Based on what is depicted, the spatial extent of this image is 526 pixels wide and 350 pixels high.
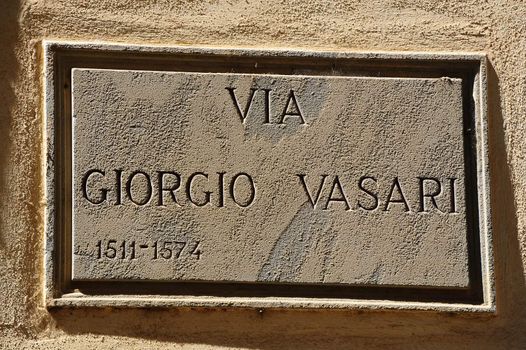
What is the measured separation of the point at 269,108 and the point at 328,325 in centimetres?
77

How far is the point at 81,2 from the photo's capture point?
428 centimetres

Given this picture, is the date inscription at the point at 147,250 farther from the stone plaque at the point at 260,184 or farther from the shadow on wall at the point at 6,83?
the shadow on wall at the point at 6,83

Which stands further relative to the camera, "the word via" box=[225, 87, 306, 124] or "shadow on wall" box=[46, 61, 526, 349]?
"the word via" box=[225, 87, 306, 124]

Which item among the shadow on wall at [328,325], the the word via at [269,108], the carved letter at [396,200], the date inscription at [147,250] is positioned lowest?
the shadow on wall at [328,325]

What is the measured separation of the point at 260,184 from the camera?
4184 millimetres

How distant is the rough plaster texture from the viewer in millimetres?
4082

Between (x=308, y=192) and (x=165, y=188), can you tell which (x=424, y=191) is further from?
A: (x=165, y=188)

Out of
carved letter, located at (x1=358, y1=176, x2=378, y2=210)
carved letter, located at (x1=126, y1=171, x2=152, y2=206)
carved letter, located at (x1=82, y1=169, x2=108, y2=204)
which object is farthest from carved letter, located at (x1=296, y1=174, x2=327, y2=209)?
carved letter, located at (x1=82, y1=169, x2=108, y2=204)

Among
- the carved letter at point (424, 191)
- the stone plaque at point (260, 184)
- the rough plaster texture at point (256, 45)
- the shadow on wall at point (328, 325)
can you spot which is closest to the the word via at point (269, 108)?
the stone plaque at point (260, 184)

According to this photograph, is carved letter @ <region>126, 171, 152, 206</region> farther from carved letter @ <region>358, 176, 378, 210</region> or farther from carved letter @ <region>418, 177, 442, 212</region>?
carved letter @ <region>418, 177, 442, 212</region>

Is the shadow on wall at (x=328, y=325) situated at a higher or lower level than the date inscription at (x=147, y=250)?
lower

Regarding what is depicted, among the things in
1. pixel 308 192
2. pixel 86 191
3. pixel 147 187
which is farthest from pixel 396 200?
pixel 86 191

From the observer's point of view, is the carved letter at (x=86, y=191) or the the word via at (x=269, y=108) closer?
the carved letter at (x=86, y=191)

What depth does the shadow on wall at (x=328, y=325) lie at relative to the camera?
408 centimetres
